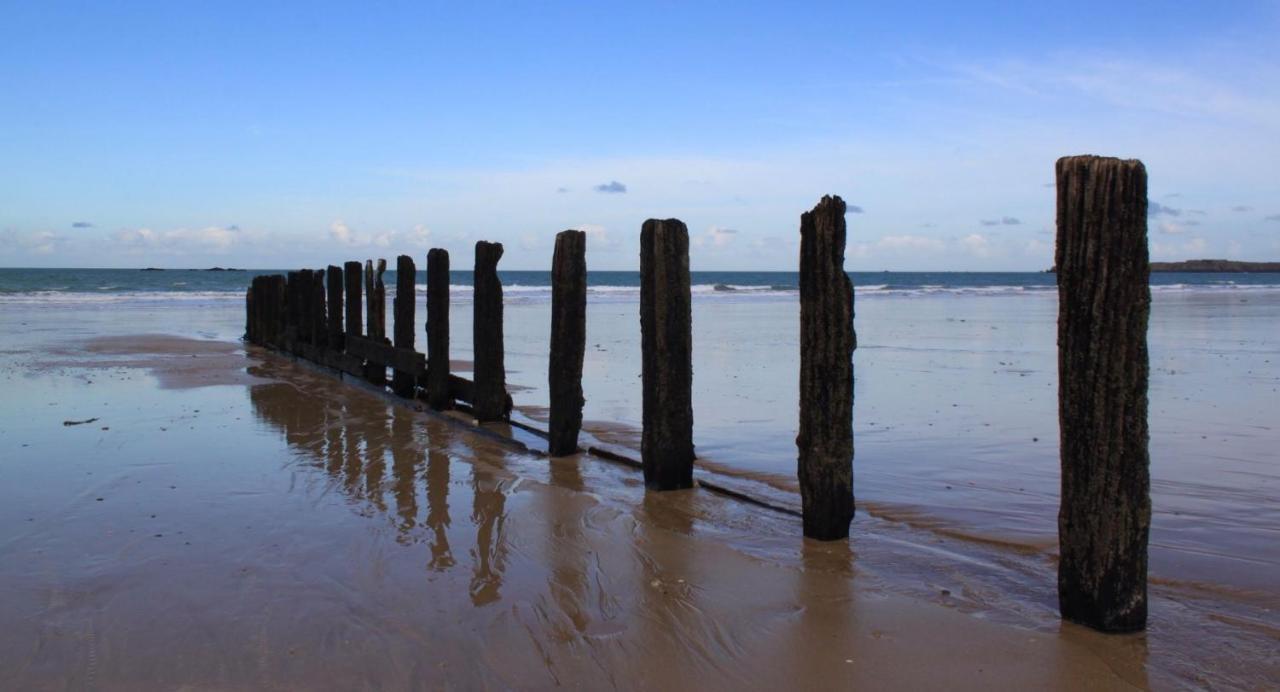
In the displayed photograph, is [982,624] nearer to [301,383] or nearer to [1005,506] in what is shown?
[1005,506]

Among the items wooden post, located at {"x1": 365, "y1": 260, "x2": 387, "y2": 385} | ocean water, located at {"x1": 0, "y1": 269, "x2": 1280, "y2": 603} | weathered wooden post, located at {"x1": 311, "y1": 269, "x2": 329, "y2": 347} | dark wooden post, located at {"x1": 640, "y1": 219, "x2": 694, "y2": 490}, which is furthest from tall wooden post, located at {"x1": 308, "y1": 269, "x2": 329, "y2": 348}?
dark wooden post, located at {"x1": 640, "y1": 219, "x2": 694, "y2": 490}

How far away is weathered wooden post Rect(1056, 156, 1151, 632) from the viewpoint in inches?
154

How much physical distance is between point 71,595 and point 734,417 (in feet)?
21.8

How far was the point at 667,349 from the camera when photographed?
674cm

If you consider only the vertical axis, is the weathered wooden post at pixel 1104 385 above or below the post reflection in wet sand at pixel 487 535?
above

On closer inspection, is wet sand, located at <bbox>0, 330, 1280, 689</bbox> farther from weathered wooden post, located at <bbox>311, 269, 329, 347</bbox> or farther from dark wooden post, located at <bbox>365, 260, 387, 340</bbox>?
weathered wooden post, located at <bbox>311, 269, 329, 347</bbox>

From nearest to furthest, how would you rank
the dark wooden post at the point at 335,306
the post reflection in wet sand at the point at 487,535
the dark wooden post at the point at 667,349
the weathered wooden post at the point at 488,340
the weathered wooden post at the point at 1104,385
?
the weathered wooden post at the point at 1104,385, the post reflection in wet sand at the point at 487,535, the dark wooden post at the point at 667,349, the weathered wooden post at the point at 488,340, the dark wooden post at the point at 335,306

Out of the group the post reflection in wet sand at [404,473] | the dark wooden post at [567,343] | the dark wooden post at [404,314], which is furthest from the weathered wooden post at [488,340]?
the dark wooden post at [404,314]

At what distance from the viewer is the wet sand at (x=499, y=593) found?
3.79 meters

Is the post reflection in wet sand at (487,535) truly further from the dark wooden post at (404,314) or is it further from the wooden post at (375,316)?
the wooden post at (375,316)

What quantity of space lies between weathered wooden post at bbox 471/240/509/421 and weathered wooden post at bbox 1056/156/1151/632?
6.06 m

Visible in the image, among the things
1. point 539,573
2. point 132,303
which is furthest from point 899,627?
point 132,303

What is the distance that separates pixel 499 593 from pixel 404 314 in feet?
24.5

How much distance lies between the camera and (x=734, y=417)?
10117 millimetres
